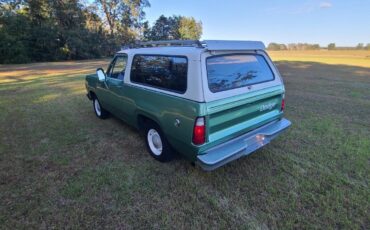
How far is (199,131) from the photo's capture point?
2.52m

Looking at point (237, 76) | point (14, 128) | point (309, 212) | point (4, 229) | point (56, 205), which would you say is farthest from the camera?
point (14, 128)

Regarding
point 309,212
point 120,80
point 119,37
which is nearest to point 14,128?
point 120,80

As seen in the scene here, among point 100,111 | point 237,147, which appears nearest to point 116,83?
point 100,111

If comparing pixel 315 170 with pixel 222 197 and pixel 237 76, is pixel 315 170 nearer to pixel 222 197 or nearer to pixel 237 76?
pixel 222 197

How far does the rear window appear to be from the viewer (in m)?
2.69

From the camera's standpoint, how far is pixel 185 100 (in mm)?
2590

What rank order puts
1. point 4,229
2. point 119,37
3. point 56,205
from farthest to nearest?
point 119,37
point 56,205
point 4,229

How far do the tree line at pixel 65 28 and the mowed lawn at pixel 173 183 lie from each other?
26.2 meters

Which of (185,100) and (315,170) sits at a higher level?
(185,100)

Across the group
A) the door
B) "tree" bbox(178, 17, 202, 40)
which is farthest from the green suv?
"tree" bbox(178, 17, 202, 40)

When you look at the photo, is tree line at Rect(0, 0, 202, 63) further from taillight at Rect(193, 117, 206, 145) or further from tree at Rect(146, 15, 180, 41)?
taillight at Rect(193, 117, 206, 145)

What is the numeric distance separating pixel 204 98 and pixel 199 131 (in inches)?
15.0

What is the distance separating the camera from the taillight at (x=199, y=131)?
2480mm

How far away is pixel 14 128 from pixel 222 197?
16.4 ft
